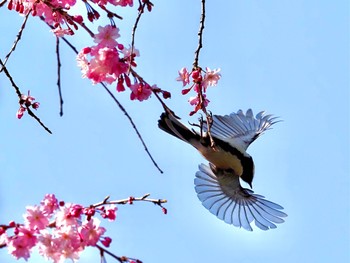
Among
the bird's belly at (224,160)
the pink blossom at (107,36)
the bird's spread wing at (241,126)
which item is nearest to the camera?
the pink blossom at (107,36)

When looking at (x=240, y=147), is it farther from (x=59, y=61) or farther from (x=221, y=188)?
(x=59, y=61)

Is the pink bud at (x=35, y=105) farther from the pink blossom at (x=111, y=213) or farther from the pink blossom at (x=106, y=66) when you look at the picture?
the pink blossom at (x=111, y=213)

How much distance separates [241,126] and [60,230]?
3.32 m

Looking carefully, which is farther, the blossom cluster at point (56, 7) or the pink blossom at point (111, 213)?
the blossom cluster at point (56, 7)

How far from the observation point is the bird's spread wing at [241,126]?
5176 millimetres

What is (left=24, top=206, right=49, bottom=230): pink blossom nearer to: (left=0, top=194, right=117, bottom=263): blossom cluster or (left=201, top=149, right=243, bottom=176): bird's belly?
(left=0, top=194, right=117, bottom=263): blossom cluster

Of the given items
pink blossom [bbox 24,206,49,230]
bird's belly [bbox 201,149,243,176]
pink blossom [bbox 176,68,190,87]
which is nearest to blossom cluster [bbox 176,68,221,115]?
pink blossom [bbox 176,68,190,87]

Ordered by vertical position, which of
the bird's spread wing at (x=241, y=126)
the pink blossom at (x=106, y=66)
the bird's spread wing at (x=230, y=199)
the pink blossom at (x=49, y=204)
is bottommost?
the pink blossom at (x=49, y=204)

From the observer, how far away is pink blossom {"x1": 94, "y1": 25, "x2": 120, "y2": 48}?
2.70m

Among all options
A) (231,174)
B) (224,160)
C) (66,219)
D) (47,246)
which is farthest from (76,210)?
(231,174)

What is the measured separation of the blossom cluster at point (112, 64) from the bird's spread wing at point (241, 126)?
226 centimetres

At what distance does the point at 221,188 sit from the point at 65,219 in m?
3.01

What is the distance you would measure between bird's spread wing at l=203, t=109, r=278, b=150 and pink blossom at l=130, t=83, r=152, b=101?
2.23 metres

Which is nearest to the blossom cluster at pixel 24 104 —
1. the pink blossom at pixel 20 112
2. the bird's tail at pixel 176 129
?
the pink blossom at pixel 20 112
